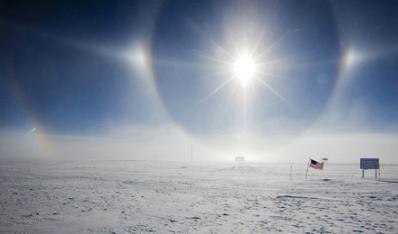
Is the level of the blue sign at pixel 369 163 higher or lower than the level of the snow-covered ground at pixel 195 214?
higher

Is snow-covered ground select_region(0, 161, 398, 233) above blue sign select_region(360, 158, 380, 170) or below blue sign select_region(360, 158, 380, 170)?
below

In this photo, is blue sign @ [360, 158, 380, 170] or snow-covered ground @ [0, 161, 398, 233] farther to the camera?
blue sign @ [360, 158, 380, 170]

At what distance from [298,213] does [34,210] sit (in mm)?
12430

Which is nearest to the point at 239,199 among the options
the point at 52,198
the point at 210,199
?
the point at 210,199

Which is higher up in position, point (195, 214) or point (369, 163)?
point (369, 163)

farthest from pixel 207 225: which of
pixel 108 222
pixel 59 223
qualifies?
pixel 59 223

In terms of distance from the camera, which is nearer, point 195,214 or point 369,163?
point 195,214

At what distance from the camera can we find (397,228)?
1017 cm

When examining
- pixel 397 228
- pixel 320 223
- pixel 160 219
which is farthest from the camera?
pixel 160 219

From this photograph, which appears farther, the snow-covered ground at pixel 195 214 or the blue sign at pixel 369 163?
the blue sign at pixel 369 163

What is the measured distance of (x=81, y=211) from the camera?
12.9m

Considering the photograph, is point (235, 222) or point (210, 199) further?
point (210, 199)

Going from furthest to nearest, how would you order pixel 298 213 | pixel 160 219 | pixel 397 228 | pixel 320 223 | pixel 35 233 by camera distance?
pixel 298 213 → pixel 160 219 → pixel 320 223 → pixel 397 228 → pixel 35 233

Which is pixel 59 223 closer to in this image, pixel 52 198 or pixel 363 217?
pixel 52 198
